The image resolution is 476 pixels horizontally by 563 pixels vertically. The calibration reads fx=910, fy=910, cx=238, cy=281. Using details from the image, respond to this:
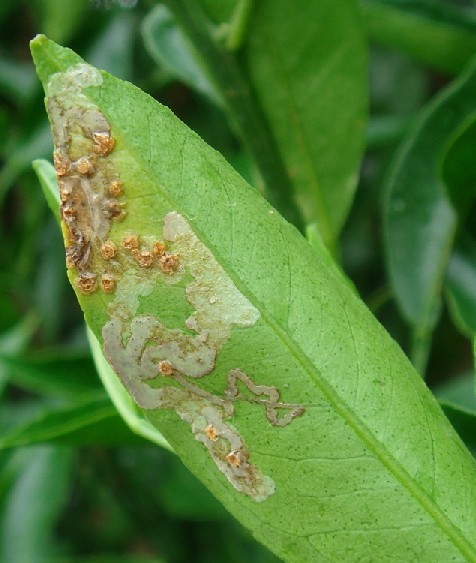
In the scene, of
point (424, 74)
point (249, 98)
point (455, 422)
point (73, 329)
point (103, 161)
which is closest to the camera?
point (103, 161)

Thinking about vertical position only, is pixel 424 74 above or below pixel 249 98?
below

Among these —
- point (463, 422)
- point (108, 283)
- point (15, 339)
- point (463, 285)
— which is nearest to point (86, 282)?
point (108, 283)

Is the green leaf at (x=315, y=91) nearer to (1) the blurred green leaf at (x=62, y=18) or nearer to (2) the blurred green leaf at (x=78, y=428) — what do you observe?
(2) the blurred green leaf at (x=78, y=428)

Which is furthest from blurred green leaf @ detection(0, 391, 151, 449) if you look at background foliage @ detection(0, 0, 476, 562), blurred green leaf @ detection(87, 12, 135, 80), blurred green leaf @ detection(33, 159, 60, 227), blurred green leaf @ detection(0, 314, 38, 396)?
blurred green leaf @ detection(87, 12, 135, 80)

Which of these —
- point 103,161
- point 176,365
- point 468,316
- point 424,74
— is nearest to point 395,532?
point 176,365

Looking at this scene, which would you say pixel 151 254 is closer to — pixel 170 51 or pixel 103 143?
pixel 103 143

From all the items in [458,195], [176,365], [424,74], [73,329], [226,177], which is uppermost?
[226,177]

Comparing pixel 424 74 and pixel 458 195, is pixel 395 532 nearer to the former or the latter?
pixel 458 195
